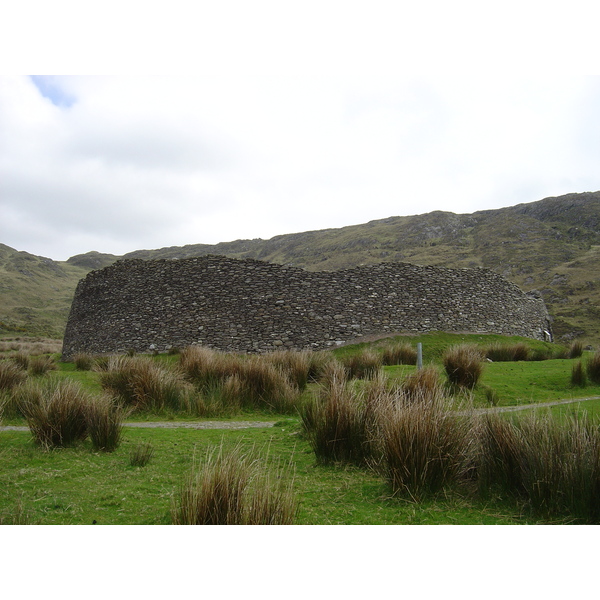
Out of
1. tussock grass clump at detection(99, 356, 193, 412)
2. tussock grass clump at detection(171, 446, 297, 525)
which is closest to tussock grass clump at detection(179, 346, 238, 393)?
tussock grass clump at detection(99, 356, 193, 412)

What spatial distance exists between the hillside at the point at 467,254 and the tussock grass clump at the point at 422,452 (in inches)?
1120

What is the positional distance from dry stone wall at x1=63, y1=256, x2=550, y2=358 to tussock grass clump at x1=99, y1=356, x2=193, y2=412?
333 inches

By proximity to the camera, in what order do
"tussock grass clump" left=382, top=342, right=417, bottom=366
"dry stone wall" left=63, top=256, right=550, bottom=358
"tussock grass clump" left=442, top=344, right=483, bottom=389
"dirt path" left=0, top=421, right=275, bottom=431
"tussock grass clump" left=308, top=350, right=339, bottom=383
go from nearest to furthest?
1. "dirt path" left=0, top=421, right=275, bottom=431
2. "tussock grass clump" left=442, top=344, right=483, bottom=389
3. "tussock grass clump" left=308, top=350, right=339, bottom=383
4. "tussock grass clump" left=382, top=342, right=417, bottom=366
5. "dry stone wall" left=63, top=256, right=550, bottom=358

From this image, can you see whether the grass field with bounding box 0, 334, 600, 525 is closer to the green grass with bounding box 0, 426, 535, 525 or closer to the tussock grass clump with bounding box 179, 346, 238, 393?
the green grass with bounding box 0, 426, 535, 525

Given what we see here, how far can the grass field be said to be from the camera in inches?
114

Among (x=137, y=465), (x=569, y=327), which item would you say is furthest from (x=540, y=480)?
(x=569, y=327)

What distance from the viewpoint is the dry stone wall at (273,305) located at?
16281 millimetres

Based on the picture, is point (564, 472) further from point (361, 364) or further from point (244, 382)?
point (361, 364)

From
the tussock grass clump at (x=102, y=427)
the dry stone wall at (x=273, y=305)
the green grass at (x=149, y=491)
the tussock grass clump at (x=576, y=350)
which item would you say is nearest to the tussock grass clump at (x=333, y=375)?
the green grass at (x=149, y=491)

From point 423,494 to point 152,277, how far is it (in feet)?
54.0

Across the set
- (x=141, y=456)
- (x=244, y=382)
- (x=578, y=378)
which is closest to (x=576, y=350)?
(x=578, y=378)

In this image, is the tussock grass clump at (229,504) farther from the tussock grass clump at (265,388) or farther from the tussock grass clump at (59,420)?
the tussock grass clump at (265,388)

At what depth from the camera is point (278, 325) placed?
1622 centimetres

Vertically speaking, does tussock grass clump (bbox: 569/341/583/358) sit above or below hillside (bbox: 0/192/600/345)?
below
